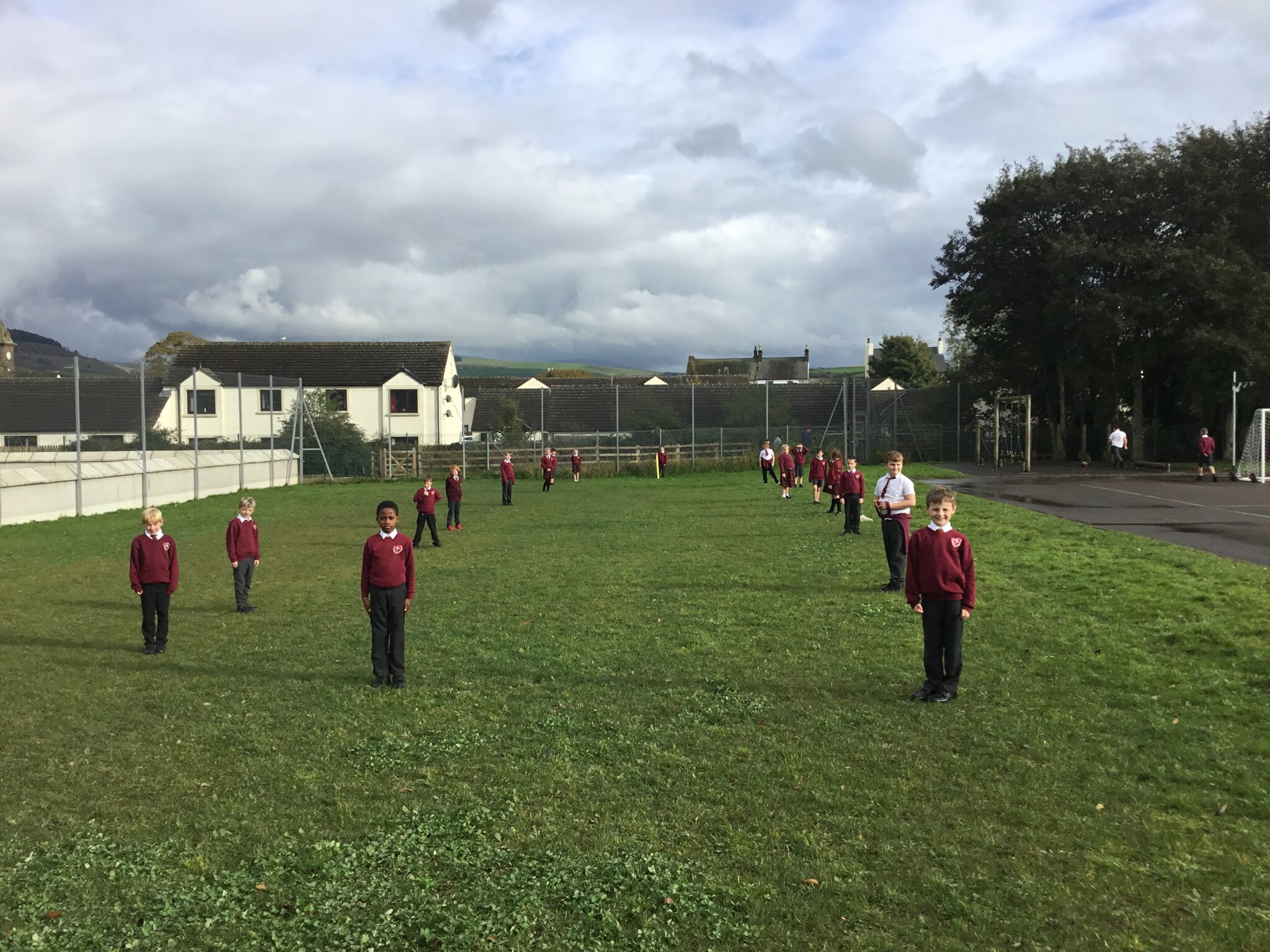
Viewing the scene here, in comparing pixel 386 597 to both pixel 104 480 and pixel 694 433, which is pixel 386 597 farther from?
pixel 694 433

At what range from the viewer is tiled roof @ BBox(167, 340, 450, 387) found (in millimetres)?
55000

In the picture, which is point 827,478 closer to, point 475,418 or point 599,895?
point 599,895

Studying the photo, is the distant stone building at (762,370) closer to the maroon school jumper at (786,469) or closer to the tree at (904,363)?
the tree at (904,363)

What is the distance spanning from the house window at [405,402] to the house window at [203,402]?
21.4 m

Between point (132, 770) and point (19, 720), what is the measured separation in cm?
175

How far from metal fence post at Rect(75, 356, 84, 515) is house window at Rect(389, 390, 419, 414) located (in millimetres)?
29937

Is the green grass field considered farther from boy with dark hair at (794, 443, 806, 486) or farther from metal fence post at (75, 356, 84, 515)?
boy with dark hair at (794, 443, 806, 486)

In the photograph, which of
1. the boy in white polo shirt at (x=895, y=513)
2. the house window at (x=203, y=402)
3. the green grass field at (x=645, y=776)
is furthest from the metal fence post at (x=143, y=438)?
the boy in white polo shirt at (x=895, y=513)

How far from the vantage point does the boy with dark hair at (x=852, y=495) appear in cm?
1923

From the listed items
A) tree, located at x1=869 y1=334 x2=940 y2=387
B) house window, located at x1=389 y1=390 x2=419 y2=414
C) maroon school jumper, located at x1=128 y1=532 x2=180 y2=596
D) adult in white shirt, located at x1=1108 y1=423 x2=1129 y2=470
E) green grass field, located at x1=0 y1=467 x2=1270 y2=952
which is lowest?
green grass field, located at x1=0 y1=467 x2=1270 y2=952

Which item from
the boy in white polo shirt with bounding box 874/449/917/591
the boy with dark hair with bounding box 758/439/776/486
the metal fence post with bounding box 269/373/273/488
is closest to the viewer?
the boy in white polo shirt with bounding box 874/449/917/591

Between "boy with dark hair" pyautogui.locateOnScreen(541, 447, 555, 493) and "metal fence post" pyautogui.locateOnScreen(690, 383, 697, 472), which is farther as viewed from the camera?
"metal fence post" pyautogui.locateOnScreen(690, 383, 697, 472)

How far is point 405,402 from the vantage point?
55.1m

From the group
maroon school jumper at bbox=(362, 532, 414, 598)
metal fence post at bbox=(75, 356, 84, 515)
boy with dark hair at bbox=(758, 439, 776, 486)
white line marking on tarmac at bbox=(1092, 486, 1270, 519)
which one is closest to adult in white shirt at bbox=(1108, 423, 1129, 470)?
white line marking on tarmac at bbox=(1092, 486, 1270, 519)
